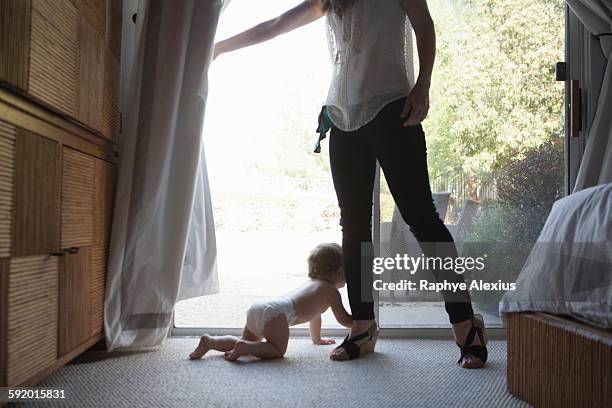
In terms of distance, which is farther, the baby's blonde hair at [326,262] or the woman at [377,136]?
the baby's blonde hair at [326,262]

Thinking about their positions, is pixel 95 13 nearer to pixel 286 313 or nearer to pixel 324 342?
pixel 286 313

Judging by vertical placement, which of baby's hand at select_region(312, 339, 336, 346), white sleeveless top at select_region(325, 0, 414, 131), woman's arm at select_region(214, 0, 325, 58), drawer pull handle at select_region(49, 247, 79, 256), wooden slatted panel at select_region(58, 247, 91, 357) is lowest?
baby's hand at select_region(312, 339, 336, 346)

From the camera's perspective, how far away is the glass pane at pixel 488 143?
221 cm

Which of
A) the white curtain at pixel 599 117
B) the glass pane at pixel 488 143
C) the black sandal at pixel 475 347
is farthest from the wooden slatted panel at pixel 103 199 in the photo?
the white curtain at pixel 599 117

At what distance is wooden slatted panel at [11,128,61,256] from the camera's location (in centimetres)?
111

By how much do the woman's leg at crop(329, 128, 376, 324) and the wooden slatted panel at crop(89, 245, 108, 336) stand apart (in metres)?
0.80

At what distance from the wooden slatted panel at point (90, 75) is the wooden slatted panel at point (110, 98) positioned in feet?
0.17

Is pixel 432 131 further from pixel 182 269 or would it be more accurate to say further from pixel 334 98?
pixel 182 269

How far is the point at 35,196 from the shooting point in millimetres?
1198

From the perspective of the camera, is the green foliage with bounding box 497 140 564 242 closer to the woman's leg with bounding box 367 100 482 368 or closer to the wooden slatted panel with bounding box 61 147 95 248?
the woman's leg with bounding box 367 100 482 368

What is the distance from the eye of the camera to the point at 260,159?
2.54 meters

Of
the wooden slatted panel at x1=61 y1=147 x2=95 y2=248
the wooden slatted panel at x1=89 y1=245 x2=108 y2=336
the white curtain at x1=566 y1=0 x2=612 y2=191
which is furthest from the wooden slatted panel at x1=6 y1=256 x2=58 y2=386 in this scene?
the white curtain at x1=566 y1=0 x2=612 y2=191

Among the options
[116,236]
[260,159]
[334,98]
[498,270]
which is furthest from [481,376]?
[260,159]

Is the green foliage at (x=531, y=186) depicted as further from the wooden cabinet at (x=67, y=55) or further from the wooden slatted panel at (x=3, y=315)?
the wooden slatted panel at (x=3, y=315)
